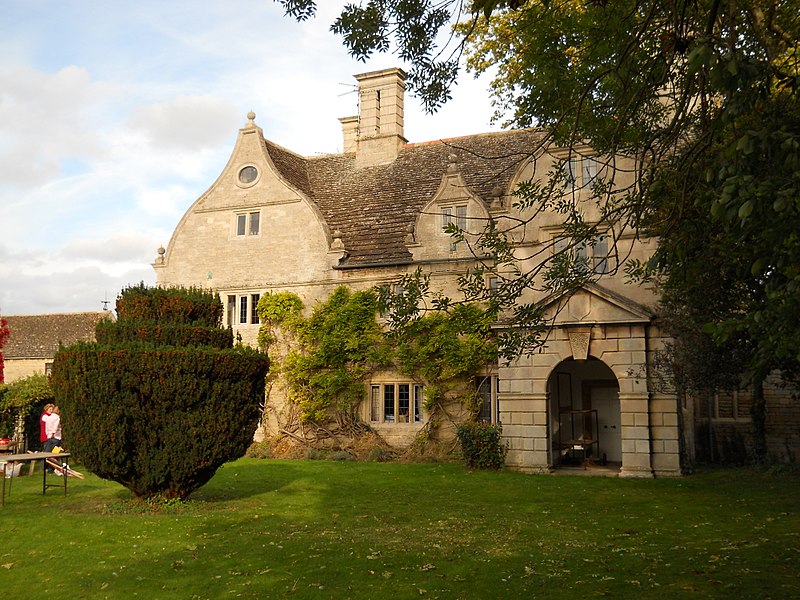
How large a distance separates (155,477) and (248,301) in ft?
49.9

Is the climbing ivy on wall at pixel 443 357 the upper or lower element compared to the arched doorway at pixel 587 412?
upper

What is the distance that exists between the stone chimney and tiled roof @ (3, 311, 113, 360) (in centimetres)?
1657

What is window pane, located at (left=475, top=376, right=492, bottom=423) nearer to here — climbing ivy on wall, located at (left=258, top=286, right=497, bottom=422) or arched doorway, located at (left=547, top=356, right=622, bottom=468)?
climbing ivy on wall, located at (left=258, top=286, right=497, bottom=422)

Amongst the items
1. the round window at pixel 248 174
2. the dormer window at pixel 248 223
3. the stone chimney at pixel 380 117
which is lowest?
the dormer window at pixel 248 223

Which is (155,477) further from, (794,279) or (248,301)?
(248,301)

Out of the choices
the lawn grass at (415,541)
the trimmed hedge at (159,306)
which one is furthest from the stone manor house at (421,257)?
the trimmed hedge at (159,306)

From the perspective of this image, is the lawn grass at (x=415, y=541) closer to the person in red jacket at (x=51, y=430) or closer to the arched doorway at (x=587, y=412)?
the person in red jacket at (x=51, y=430)

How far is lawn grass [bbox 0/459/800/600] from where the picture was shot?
8.80 metres

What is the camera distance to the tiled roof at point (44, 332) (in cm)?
3928

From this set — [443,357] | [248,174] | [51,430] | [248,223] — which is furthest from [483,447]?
[248,174]

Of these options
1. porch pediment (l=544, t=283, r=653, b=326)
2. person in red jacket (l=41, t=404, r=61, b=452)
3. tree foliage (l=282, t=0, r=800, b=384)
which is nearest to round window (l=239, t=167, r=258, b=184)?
person in red jacket (l=41, t=404, r=61, b=452)

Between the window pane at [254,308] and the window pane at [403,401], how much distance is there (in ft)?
20.5

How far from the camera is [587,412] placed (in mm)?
22766

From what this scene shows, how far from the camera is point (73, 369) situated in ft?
44.5
